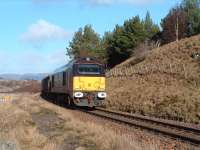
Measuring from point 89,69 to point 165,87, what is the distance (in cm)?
946

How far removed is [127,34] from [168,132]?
276 ft

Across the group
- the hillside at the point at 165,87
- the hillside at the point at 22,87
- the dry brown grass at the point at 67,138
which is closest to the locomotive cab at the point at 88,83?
the hillside at the point at 165,87

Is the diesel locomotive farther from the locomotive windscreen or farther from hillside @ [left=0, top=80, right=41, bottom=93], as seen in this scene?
hillside @ [left=0, top=80, right=41, bottom=93]

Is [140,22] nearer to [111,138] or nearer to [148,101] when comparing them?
[148,101]

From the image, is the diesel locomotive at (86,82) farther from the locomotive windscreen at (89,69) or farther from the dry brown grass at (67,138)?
the dry brown grass at (67,138)

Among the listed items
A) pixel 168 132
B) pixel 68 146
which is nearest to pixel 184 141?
pixel 168 132

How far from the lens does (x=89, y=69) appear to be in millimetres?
37750

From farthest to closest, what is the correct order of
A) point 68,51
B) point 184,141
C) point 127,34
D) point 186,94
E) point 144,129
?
point 68,51, point 127,34, point 186,94, point 144,129, point 184,141

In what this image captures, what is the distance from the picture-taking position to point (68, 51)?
130 meters

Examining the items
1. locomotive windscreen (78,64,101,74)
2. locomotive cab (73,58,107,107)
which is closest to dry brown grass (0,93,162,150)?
locomotive cab (73,58,107,107)

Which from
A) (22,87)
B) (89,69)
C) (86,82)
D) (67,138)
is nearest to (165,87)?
(89,69)

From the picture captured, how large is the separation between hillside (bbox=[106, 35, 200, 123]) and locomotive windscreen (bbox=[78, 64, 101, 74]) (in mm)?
3091

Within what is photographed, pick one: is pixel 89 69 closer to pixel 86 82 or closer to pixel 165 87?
pixel 86 82

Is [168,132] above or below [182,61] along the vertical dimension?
below
